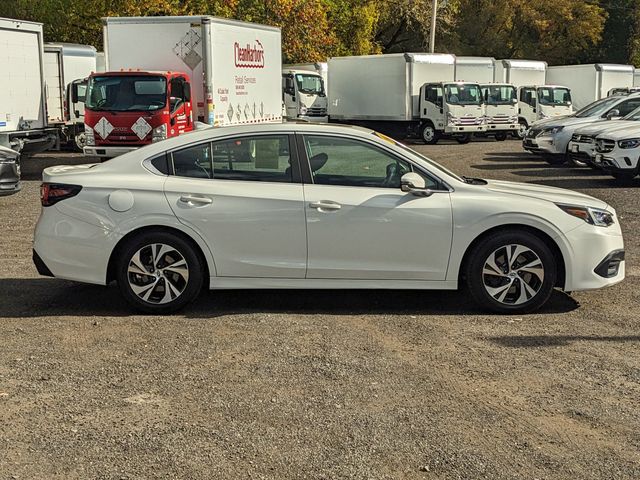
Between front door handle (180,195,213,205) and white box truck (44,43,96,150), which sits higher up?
white box truck (44,43,96,150)

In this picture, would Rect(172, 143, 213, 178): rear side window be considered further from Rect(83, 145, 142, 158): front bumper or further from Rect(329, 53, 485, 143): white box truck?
Rect(329, 53, 485, 143): white box truck

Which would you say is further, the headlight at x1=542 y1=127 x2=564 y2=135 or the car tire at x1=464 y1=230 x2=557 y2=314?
the headlight at x1=542 y1=127 x2=564 y2=135

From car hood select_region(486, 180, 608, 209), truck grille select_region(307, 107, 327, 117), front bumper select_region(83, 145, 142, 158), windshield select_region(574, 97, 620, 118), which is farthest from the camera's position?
truck grille select_region(307, 107, 327, 117)

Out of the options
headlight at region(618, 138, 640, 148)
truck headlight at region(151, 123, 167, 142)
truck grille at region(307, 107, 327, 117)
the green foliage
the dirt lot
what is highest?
the green foliage

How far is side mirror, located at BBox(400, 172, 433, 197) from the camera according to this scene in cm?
659

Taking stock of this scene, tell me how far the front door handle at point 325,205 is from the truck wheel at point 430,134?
24955 millimetres

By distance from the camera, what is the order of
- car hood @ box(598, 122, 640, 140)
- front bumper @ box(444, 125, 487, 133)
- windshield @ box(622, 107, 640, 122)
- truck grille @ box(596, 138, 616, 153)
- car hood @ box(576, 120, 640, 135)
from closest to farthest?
car hood @ box(598, 122, 640, 140), truck grille @ box(596, 138, 616, 153), car hood @ box(576, 120, 640, 135), windshield @ box(622, 107, 640, 122), front bumper @ box(444, 125, 487, 133)

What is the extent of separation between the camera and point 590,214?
681cm

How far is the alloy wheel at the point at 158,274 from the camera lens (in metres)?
6.61

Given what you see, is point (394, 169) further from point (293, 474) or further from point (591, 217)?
point (293, 474)

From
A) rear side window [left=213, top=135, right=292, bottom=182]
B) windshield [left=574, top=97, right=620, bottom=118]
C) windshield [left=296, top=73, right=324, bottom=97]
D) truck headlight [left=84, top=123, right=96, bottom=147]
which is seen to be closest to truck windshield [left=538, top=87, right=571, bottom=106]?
windshield [left=296, top=73, right=324, bottom=97]

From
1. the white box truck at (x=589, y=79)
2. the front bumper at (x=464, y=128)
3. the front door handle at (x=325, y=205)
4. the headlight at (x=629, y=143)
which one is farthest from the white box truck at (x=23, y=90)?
the white box truck at (x=589, y=79)

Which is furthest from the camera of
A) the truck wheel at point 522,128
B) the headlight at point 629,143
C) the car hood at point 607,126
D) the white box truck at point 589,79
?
the white box truck at point 589,79

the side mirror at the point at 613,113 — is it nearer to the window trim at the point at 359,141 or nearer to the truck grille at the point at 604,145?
the truck grille at the point at 604,145
